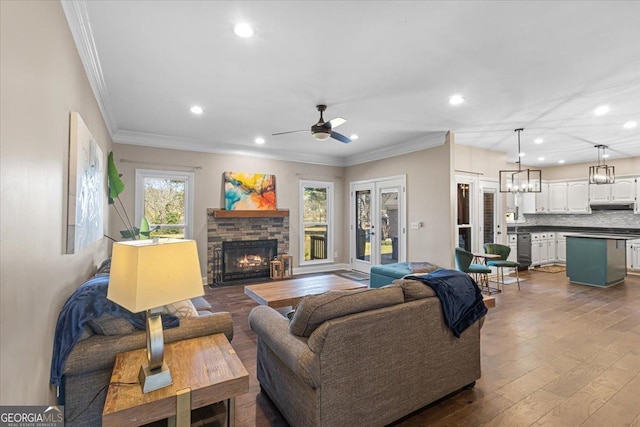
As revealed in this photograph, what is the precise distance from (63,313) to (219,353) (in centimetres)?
95

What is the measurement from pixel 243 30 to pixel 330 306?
2.12m

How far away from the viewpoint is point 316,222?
24.0ft

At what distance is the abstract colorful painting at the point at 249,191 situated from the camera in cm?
609

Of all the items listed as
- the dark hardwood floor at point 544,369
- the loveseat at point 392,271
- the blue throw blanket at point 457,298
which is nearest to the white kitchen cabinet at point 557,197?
the dark hardwood floor at point 544,369

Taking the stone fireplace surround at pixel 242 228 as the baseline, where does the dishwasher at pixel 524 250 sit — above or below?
below

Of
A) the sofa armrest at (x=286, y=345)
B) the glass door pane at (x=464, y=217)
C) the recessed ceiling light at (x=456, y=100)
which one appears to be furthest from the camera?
the glass door pane at (x=464, y=217)

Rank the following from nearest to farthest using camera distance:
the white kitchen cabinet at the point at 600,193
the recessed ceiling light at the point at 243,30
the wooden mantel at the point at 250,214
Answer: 1. the recessed ceiling light at the point at 243,30
2. the wooden mantel at the point at 250,214
3. the white kitchen cabinet at the point at 600,193

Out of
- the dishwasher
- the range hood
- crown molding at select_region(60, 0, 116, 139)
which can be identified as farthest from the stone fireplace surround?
the range hood

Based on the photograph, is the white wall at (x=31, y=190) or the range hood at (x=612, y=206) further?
the range hood at (x=612, y=206)

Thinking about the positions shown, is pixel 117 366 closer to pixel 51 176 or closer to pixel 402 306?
pixel 51 176

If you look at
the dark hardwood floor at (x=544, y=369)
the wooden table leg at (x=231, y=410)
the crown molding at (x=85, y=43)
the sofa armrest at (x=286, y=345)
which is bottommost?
the dark hardwood floor at (x=544, y=369)

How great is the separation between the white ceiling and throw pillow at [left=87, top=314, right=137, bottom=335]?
198cm

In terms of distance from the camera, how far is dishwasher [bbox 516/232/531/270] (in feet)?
23.6

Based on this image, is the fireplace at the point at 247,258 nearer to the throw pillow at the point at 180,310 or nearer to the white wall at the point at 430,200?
the white wall at the point at 430,200
